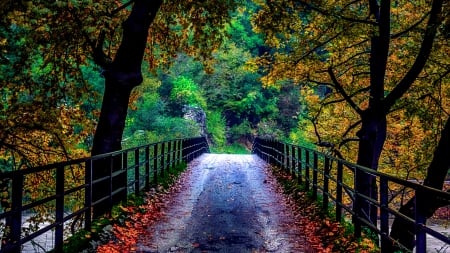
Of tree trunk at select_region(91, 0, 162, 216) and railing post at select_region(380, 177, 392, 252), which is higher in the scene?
tree trunk at select_region(91, 0, 162, 216)

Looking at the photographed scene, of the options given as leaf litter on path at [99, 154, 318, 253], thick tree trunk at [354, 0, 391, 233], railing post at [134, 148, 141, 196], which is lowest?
leaf litter on path at [99, 154, 318, 253]

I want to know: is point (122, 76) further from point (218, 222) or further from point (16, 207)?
point (16, 207)

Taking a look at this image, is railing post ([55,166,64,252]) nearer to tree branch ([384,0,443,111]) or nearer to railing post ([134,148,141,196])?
railing post ([134,148,141,196])

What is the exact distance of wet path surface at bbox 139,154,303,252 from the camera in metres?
9.48

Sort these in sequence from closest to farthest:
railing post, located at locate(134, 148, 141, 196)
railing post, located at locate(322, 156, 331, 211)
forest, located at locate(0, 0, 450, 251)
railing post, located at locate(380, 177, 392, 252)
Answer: railing post, located at locate(380, 177, 392, 252)
railing post, located at locate(322, 156, 331, 211)
forest, located at locate(0, 0, 450, 251)
railing post, located at locate(134, 148, 141, 196)

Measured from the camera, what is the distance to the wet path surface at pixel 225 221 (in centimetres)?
948

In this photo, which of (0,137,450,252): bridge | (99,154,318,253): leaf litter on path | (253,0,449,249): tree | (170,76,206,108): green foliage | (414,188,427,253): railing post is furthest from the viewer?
(170,76,206,108): green foliage

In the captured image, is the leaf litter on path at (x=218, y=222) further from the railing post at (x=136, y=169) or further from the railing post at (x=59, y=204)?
the railing post at (x=59, y=204)

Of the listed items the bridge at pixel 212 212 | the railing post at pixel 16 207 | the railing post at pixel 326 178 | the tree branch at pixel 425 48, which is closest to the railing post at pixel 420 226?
the bridge at pixel 212 212

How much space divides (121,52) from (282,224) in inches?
214

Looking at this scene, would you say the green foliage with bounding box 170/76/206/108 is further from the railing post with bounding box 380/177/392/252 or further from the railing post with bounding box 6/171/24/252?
the railing post with bounding box 6/171/24/252

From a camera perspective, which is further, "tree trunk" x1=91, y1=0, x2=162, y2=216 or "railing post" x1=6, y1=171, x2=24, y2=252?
"tree trunk" x1=91, y1=0, x2=162, y2=216

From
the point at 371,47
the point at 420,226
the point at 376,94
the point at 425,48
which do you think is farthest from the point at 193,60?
the point at 420,226

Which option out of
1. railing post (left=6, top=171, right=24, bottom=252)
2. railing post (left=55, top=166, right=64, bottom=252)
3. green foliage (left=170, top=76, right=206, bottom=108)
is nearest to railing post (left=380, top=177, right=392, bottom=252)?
railing post (left=55, top=166, right=64, bottom=252)
